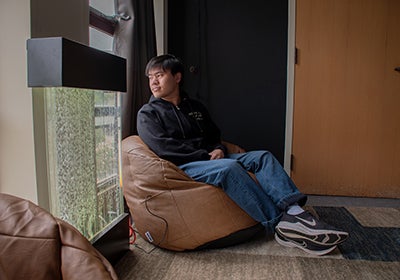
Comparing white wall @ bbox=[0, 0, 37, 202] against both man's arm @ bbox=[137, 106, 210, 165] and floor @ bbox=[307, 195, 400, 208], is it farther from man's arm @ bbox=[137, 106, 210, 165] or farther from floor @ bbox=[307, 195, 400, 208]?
floor @ bbox=[307, 195, 400, 208]

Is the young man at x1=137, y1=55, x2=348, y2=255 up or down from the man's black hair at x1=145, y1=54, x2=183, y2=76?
down

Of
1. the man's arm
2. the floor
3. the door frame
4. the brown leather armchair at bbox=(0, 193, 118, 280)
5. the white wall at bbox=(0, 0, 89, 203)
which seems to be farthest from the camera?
the door frame

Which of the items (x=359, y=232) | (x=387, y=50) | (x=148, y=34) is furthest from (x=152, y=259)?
(x=387, y=50)

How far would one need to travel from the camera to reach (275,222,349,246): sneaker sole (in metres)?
1.81

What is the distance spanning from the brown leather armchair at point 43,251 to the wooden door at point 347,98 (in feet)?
8.25

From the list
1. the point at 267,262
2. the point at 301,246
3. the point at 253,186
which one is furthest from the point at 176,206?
the point at 301,246

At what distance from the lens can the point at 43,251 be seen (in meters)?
0.87

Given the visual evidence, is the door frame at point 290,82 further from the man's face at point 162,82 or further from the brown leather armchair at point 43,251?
the brown leather armchair at point 43,251

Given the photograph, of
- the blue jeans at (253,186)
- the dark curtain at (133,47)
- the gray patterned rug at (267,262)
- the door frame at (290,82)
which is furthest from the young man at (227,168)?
the door frame at (290,82)

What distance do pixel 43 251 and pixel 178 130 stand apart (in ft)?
4.53

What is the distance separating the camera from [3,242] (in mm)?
863

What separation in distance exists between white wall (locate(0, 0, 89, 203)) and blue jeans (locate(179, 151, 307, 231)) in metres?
0.88

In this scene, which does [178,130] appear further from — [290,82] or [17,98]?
[290,82]

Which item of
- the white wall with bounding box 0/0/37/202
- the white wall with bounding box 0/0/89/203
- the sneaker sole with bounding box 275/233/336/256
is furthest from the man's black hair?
the sneaker sole with bounding box 275/233/336/256
